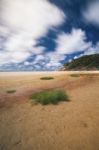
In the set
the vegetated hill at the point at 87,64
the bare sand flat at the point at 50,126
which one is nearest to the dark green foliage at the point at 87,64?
the vegetated hill at the point at 87,64

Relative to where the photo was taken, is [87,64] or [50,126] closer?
[50,126]

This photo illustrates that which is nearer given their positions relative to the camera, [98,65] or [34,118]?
→ [34,118]

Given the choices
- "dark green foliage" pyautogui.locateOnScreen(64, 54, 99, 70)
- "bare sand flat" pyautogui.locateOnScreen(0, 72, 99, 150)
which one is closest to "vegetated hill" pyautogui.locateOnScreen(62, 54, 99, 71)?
"dark green foliage" pyautogui.locateOnScreen(64, 54, 99, 70)

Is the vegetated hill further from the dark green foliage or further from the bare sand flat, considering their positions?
the bare sand flat

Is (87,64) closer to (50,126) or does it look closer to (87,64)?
(87,64)

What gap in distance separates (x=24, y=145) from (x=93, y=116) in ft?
12.2

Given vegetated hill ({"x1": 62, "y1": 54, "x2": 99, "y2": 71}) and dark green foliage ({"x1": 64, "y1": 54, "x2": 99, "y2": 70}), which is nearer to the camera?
vegetated hill ({"x1": 62, "y1": 54, "x2": 99, "y2": 71})

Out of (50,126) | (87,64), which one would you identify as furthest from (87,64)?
(50,126)

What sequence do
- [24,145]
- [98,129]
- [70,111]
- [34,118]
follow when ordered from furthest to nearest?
[70,111], [34,118], [98,129], [24,145]

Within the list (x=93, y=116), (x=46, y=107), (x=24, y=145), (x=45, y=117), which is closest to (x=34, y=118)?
(x=45, y=117)

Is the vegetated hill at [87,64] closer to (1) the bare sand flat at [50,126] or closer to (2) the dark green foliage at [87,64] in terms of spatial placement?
(2) the dark green foliage at [87,64]

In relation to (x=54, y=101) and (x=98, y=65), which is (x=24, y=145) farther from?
(x=98, y=65)

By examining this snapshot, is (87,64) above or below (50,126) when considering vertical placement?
above

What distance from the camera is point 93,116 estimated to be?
281 inches
